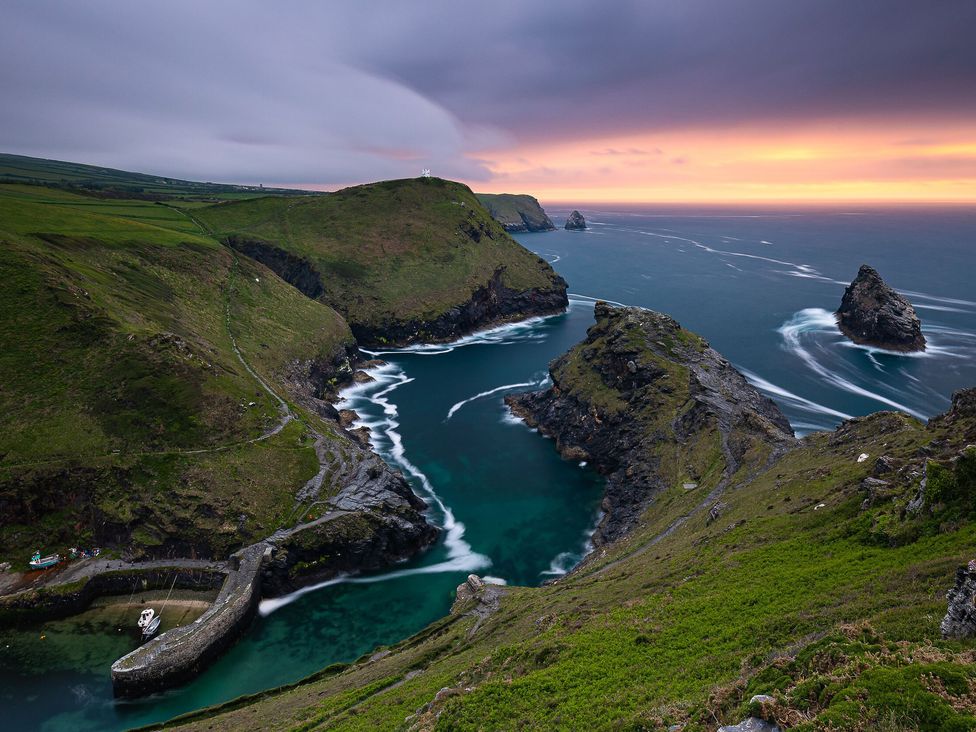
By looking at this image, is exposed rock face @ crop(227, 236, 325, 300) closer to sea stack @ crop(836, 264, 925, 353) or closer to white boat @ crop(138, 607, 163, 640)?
white boat @ crop(138, 607, 163, 640)

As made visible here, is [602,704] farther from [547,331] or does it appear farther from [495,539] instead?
[547,331]

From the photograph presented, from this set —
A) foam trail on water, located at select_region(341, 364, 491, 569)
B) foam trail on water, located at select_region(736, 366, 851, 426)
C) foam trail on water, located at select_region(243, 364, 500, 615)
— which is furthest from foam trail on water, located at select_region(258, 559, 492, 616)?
foam trail on water, located at select_region(736, 366, 851, 426)

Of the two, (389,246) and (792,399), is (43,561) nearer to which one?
(792,399)

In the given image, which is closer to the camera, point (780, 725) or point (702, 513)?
point (780, 725)

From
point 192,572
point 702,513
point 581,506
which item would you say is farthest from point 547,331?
point 192,572

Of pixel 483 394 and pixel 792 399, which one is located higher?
pixel 792 399

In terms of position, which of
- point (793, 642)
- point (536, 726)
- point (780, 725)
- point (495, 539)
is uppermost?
point (780, 725)

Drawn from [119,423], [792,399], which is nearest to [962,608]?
[119,423]
